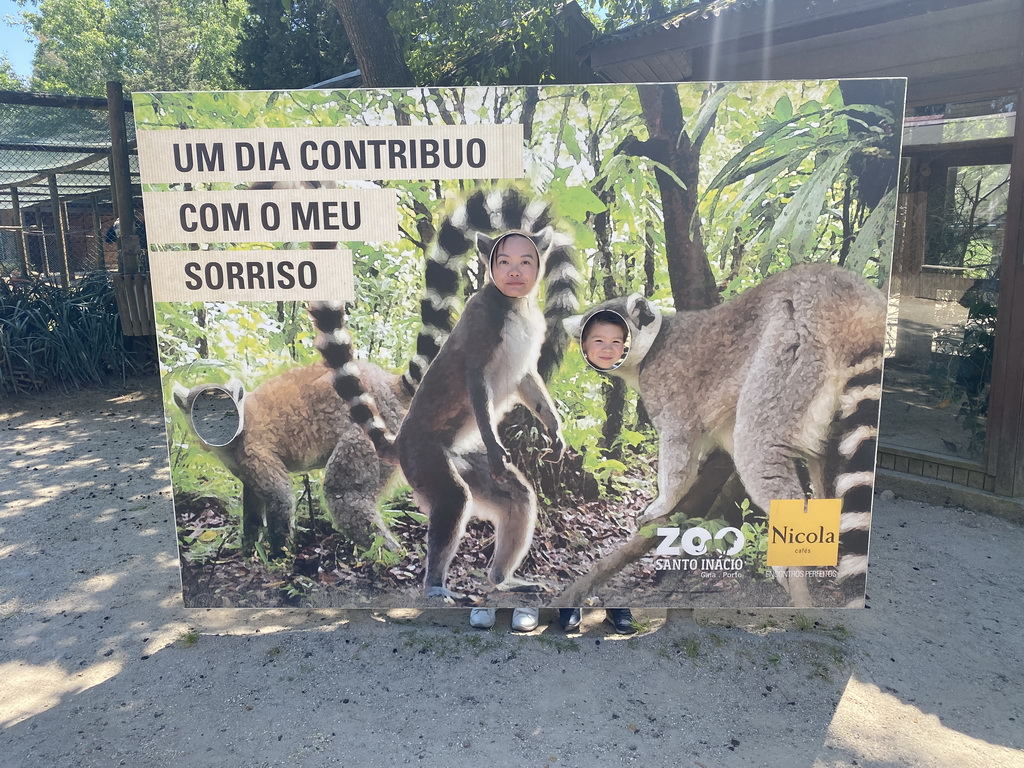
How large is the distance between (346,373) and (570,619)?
1544 millimetres

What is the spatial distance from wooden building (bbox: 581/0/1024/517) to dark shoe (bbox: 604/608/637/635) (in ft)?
9.20

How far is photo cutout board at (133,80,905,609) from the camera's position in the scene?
2752 mm

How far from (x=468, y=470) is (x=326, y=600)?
873mm

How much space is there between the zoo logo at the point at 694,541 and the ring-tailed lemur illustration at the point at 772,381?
125 millimetres

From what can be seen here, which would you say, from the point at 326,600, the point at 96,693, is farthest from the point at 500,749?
the point at 96,693

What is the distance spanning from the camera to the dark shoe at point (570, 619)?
3352 mm

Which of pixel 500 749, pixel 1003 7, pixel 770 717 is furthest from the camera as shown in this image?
pixel 1003 7

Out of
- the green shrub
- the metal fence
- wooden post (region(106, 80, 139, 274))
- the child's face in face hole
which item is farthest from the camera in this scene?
the green shrub

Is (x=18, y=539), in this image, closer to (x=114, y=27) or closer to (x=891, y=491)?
(x=891, y=491)

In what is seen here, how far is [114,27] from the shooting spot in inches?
1439

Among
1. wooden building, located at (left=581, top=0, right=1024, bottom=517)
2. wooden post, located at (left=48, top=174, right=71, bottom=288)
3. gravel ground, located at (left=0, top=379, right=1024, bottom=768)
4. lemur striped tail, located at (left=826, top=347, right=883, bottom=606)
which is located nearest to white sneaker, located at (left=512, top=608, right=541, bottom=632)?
gravel ground, located at (left=0, top=379, right=1024, bottom=768)

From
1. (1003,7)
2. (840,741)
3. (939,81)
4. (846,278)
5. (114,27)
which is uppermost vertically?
(114,27)

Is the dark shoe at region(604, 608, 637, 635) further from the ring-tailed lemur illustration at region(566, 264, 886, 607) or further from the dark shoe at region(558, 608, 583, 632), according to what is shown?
the ring-tailed lemur illustration at region(566, 264, 886, 607)

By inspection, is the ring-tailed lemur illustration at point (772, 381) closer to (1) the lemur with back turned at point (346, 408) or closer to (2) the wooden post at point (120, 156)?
(1) the lemur with back turned at point (346, 408)
